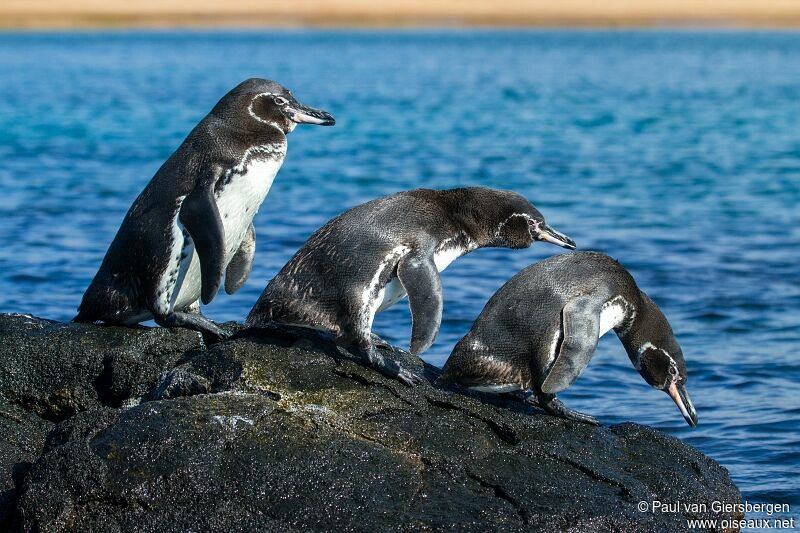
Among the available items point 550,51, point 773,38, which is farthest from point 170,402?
point 773,38

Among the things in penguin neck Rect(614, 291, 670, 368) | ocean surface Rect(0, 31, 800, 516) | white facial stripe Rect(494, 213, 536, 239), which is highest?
white facial stripe Rect(494, 213, 536, 239)

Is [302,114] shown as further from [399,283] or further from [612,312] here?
[612,312]

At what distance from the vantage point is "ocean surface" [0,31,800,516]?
9148 millimetres

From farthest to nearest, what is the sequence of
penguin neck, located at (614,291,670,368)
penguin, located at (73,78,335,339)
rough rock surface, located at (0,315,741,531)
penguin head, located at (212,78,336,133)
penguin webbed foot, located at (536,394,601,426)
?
penguin head, located at (212,78,336,133), penguin, located at (73,78,335,339), penguin neck, located at (614,291,670,368), penguin webbed foot, located at (536,394,601,426), rough rock surface, located at (0,315,741,531)

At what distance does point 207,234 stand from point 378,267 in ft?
3.30

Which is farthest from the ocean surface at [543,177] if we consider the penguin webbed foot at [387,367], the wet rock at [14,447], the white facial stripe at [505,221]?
the wet rock at [14,447]

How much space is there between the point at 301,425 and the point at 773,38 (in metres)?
71.6

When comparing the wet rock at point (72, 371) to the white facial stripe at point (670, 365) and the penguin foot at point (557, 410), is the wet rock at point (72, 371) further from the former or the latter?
the white facial stripe at point (670, 365)

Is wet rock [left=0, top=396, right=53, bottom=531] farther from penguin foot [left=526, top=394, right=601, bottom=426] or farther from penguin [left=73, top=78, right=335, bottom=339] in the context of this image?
penguin foot [left=526, top=394, right=601, bottom=426]

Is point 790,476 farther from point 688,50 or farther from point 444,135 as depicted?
point 688,50

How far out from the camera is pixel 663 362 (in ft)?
21.6

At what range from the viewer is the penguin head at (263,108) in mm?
7145

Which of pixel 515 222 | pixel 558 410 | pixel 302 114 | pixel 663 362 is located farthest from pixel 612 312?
pixel 302 114

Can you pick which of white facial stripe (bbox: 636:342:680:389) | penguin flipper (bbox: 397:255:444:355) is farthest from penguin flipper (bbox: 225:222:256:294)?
white facial stripe (bbox: 636:342:680:389)
